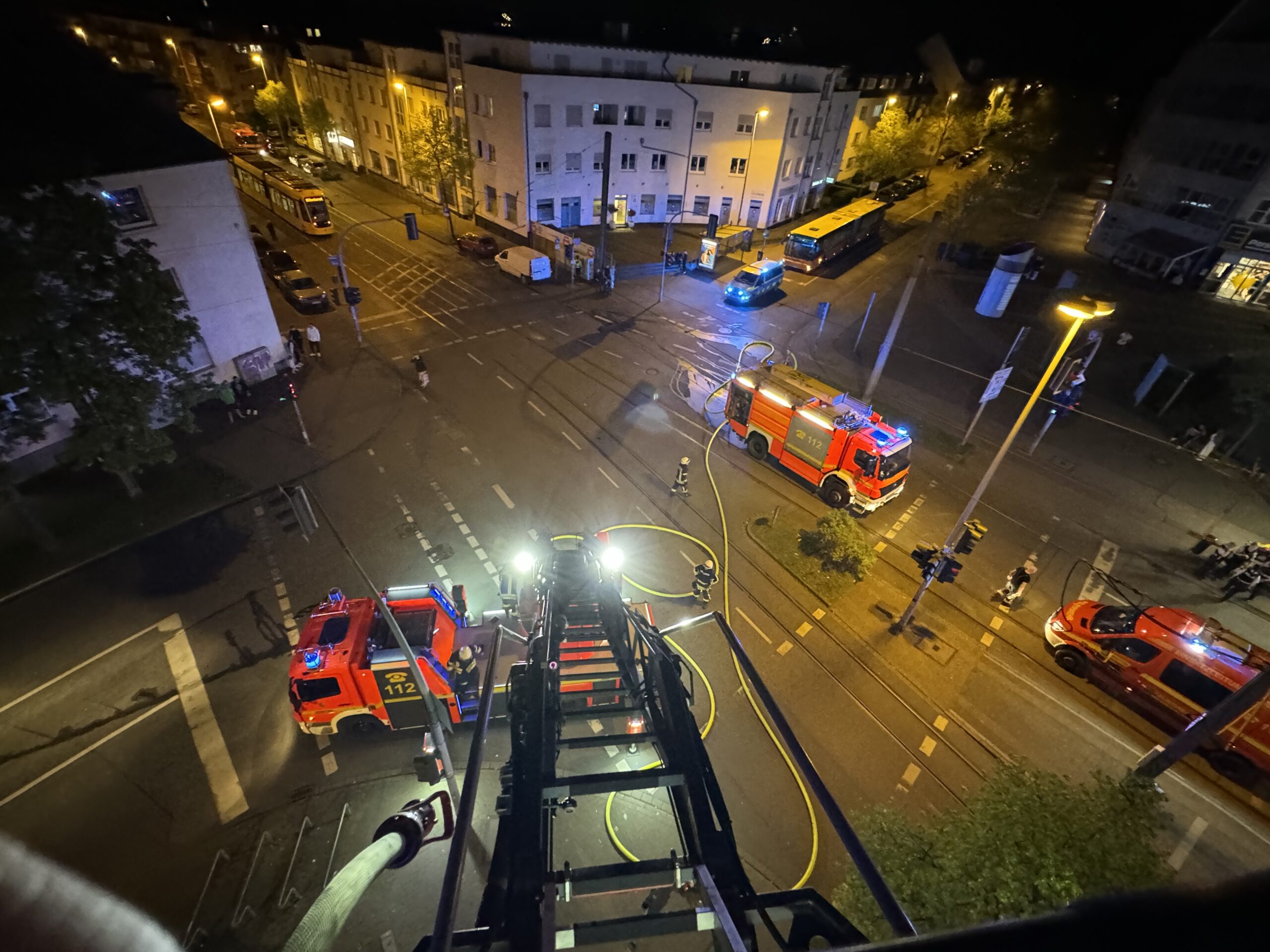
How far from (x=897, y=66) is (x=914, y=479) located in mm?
51347

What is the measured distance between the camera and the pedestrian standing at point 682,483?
17.9 metres

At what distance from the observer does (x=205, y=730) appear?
468 inches

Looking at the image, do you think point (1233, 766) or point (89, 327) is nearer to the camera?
point (1233, 766)

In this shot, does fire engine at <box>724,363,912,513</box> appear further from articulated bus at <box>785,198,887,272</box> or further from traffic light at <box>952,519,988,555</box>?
articulated bus at <box>785,198,887,272</box>

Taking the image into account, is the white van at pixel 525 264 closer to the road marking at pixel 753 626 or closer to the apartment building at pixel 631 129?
the apartment building at pixel 631 129

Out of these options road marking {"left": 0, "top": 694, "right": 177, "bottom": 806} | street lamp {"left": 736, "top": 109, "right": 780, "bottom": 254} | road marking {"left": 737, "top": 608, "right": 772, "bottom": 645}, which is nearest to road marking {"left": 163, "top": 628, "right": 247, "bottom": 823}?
road marking {"left": 0, "top": 694, "right": 177, "bottom": 806}

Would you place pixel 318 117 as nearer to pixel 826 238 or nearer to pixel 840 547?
pixel 826 238

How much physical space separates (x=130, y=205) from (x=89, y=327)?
22.3ft

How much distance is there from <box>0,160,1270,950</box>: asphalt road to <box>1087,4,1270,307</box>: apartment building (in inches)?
990

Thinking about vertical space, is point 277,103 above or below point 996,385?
above

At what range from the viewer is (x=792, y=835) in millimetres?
10836

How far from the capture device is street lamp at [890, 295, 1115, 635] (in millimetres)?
10070

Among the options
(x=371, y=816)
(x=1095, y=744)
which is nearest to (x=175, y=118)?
(x=371, y=816)

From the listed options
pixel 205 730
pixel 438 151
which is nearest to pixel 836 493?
pixel 205 730
